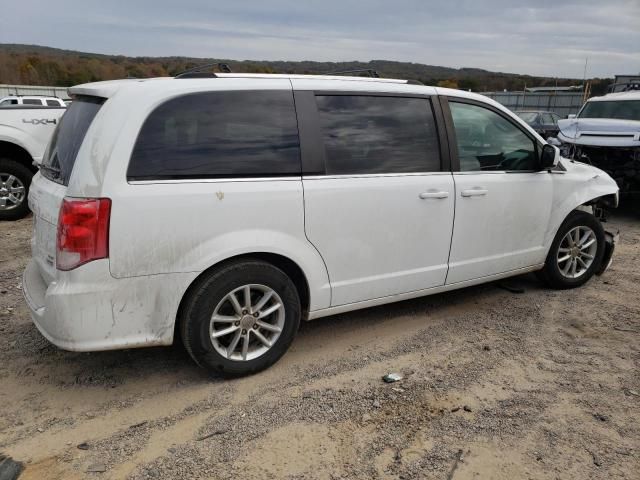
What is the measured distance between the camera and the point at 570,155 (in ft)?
30.1

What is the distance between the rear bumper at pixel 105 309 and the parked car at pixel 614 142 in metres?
7.74

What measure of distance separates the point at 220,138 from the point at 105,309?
1.15 m

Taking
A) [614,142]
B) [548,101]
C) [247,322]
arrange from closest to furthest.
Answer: [247,322], [614,142], [548,101]

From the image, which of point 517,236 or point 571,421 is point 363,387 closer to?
point 571,421

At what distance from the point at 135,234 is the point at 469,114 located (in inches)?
105

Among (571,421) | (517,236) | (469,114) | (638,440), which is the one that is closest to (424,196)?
(469,114)

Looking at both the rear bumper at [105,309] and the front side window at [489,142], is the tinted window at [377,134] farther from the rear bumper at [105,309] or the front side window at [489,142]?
the rear bumper at [105,309]

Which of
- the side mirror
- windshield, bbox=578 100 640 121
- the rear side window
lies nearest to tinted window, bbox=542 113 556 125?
windshield, bbox=578 100 640 121

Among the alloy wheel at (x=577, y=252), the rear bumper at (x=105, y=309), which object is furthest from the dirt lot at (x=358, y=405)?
the alloy wheel at (x=577, y=252)

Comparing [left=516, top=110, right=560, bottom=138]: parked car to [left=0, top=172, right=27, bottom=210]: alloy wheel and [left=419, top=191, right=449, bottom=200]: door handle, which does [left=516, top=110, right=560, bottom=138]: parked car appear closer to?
Answer: [left=419, top=191, right=449, bottom=200]: door handle

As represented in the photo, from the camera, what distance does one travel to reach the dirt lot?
2.62 meters

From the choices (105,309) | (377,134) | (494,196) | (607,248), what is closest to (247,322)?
(105,309)

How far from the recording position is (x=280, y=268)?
339 centimetres

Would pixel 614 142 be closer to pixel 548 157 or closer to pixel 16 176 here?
pixel 548 157
